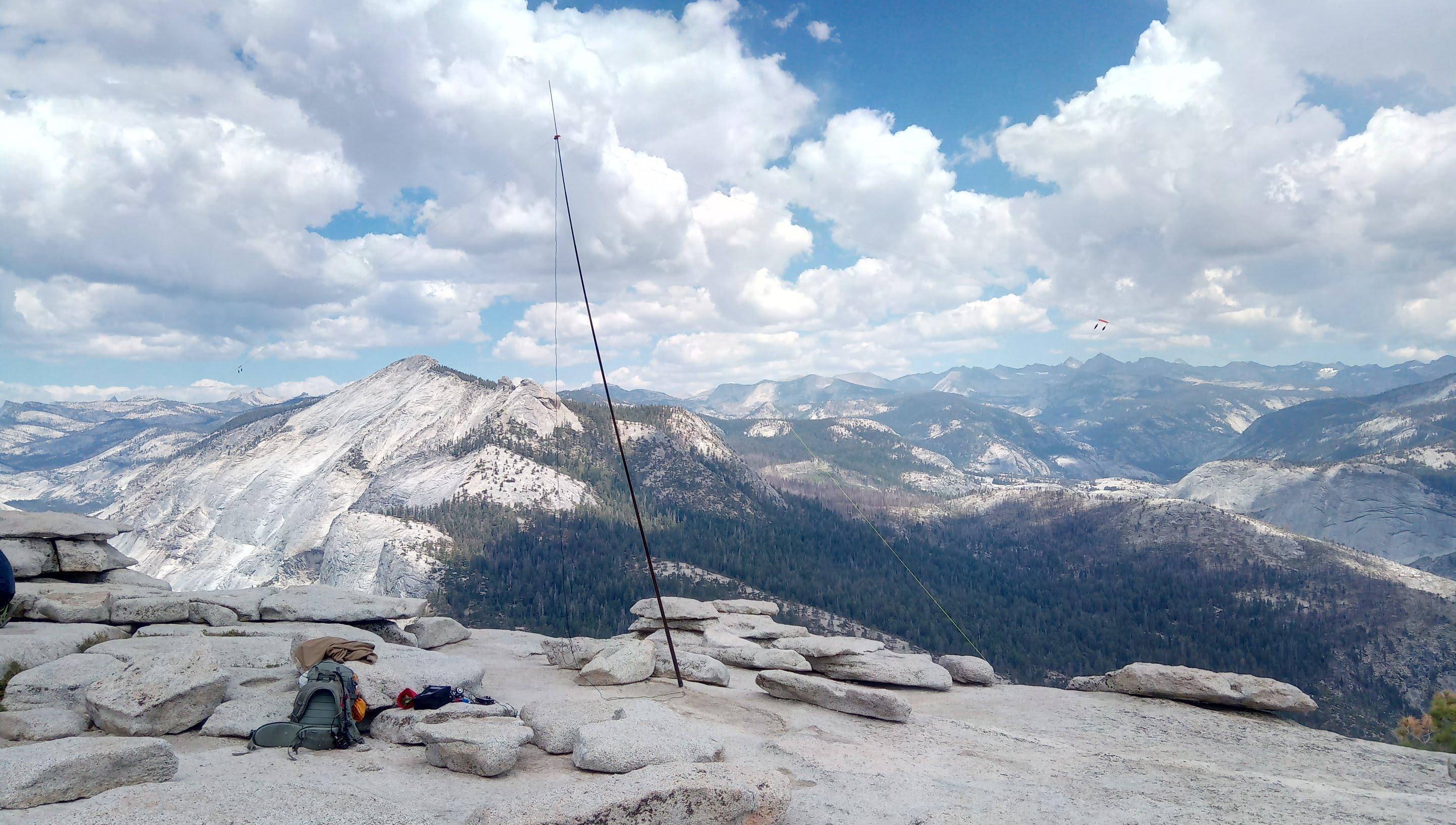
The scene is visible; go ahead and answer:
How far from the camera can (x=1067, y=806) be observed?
1181 centimetres

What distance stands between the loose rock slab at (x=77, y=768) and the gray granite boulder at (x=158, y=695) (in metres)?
2.15

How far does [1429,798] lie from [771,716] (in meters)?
13.4

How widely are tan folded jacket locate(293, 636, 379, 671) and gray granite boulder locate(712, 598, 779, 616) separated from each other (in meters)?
22.6

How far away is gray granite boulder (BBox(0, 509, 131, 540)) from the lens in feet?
81.0

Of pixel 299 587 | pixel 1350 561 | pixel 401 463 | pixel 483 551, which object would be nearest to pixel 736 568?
pixel 483 551

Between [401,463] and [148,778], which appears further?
[401,463]

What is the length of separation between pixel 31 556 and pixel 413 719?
22678 millimetres

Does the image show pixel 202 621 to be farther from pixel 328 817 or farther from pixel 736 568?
pixel 736 568

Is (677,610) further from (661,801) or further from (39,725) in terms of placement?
(661,801)

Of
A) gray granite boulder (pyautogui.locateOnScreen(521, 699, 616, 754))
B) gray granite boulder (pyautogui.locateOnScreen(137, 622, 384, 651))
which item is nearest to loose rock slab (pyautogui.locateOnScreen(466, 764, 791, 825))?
gray granite boulder (pyautogui.locateOnScreen(521, 699, 616, 754))

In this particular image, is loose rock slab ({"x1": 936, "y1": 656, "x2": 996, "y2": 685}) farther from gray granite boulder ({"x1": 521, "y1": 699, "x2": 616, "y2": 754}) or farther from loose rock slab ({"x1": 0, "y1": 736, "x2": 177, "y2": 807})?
loose rock slab ({"x1": 0, "y1": 736, "x2": 177, "y2": 807})

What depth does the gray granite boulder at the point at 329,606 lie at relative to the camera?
2447cm

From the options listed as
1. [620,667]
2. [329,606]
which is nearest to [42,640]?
A: [329,606]

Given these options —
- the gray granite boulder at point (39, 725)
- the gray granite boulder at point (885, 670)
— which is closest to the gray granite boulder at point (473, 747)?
the gray granite boulder at point (39, 725)
